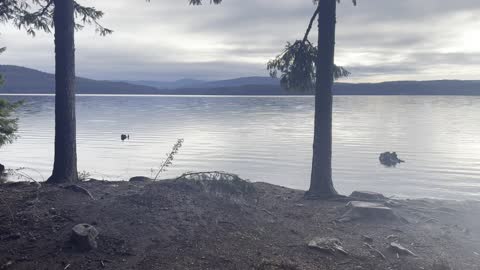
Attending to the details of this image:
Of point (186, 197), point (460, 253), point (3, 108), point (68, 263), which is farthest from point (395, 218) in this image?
point (3, 108)

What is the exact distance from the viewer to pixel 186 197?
10.5 m

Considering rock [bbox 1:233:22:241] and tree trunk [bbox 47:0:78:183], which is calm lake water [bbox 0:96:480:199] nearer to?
tree trunk [bbox 47:0:78:183]

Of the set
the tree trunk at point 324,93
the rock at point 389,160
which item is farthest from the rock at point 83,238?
the rock at point 389,160

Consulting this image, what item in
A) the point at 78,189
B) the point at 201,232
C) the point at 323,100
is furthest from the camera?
the point at 323,100

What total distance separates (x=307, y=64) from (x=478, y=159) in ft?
75.8

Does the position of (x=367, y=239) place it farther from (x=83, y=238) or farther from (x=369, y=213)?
(x=83, y=238)

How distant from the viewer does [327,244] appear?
29.7 feet

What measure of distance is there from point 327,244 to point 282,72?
7575 millimetres

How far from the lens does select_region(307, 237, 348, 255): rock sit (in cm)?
885

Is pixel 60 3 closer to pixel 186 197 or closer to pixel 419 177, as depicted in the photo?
pixel 186 197

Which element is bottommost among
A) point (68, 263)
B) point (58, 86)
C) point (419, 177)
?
point (419, 177)

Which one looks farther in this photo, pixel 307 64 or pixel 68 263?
pixel 307 64

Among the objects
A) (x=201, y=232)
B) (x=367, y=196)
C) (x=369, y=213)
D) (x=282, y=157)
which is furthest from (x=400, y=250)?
(x=282, y=157)

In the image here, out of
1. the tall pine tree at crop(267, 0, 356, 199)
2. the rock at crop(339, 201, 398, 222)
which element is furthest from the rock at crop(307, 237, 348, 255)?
the tall pine tree at crop(267, 0, 356, 199)
